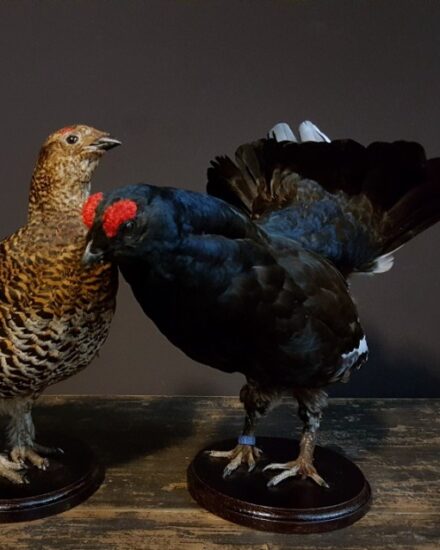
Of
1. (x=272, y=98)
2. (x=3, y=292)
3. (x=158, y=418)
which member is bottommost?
(x=158, y=418)

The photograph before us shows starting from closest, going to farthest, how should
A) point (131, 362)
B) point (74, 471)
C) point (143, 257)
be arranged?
point (143, 257), point (74, 471), point (131, 362)

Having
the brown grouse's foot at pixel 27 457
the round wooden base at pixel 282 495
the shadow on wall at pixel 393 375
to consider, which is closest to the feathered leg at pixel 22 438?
the brown grouse's foot at pixel 27 457

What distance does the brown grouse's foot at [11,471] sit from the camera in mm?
753

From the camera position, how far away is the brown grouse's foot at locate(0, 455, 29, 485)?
75 cm

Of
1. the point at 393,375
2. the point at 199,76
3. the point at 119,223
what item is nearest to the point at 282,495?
the point at 119,223

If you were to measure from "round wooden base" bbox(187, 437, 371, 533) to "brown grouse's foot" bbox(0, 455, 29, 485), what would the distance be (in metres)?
0.19

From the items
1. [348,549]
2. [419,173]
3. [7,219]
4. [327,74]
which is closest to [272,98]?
[327,74]

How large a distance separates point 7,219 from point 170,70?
1.18ft

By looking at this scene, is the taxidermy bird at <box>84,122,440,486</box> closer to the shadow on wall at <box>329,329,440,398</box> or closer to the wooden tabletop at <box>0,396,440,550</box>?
the wooden tabletop at <box>0,396,440,550</box>

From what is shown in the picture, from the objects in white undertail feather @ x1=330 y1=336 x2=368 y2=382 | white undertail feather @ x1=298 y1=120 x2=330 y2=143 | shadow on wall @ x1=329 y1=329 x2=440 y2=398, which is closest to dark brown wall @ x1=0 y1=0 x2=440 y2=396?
white undertail feather @ x1=298 y1=120 x2=330 y2=143

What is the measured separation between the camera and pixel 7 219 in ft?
3.65

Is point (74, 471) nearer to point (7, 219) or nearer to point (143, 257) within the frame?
point (143, 257)

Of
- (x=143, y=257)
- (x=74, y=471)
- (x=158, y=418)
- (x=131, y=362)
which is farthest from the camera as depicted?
(x=131, y=362)

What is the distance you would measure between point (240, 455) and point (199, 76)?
597 millimetres
